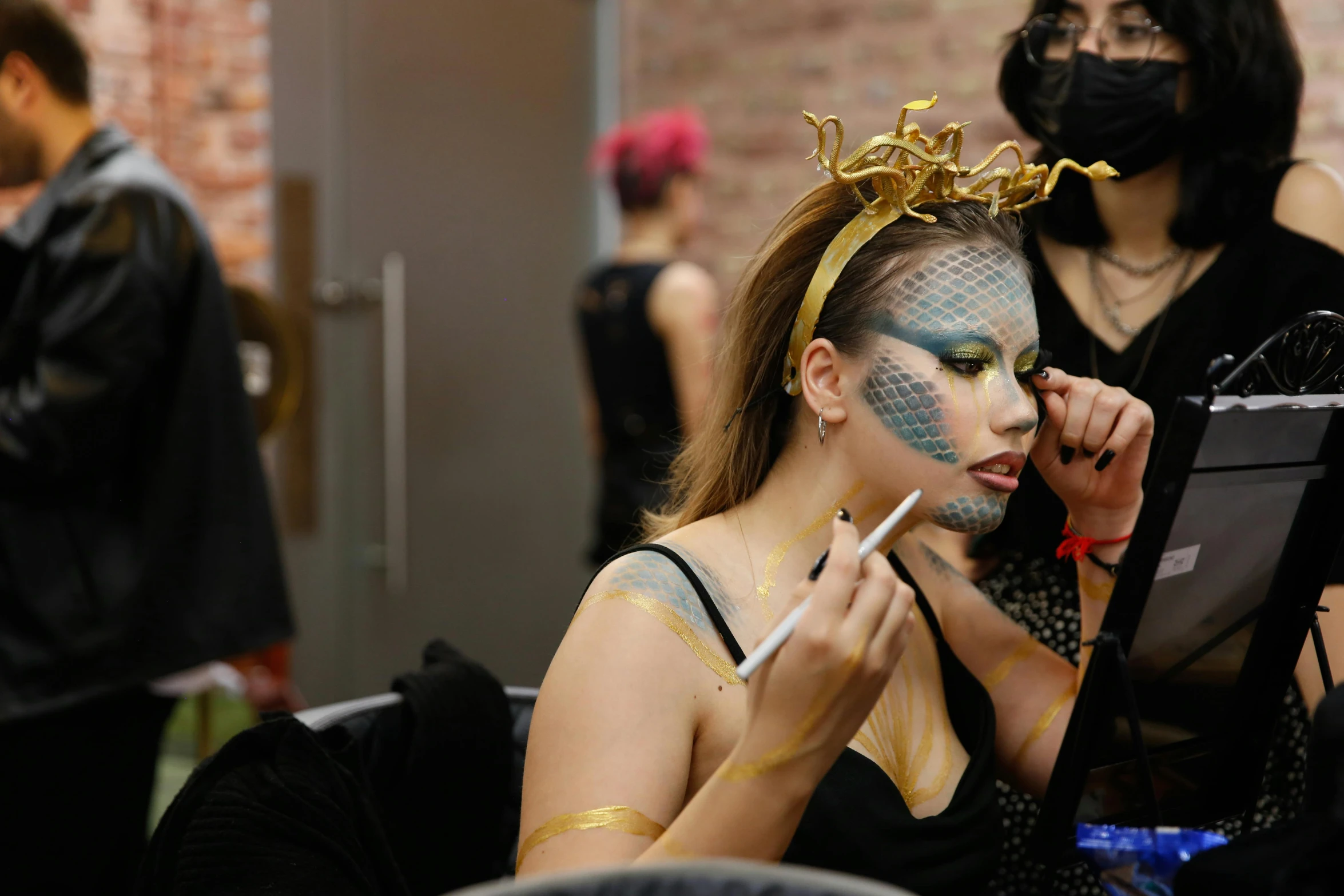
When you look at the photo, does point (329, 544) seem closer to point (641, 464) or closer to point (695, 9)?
point (641, 464)

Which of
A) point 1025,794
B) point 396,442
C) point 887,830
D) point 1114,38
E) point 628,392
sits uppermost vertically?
point 1114,38

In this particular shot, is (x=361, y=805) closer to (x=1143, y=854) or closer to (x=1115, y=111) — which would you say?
(x=1143, y=854)

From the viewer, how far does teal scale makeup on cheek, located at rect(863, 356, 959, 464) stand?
1.01 meters

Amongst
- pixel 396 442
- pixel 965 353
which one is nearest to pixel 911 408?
pixel 965 353

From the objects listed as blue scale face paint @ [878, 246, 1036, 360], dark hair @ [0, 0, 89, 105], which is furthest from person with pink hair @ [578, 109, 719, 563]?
blue scale face paint @ [878, 246, 1036, 360]

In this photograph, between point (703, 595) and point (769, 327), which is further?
point (769, 327)

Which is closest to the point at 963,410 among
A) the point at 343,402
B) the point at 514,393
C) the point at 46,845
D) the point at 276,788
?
the point at 276,788

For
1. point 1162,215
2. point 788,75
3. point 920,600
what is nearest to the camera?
point 920,600

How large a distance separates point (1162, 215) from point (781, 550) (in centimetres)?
61

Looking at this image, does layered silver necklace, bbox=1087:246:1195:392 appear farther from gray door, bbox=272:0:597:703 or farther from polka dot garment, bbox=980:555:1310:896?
gray door, bbox=272:0:597:703

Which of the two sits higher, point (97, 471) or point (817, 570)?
Answer: point (817, 570)

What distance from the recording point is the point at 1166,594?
3.04ft

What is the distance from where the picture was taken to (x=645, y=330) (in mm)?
3064

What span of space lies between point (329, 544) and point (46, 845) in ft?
5.57
